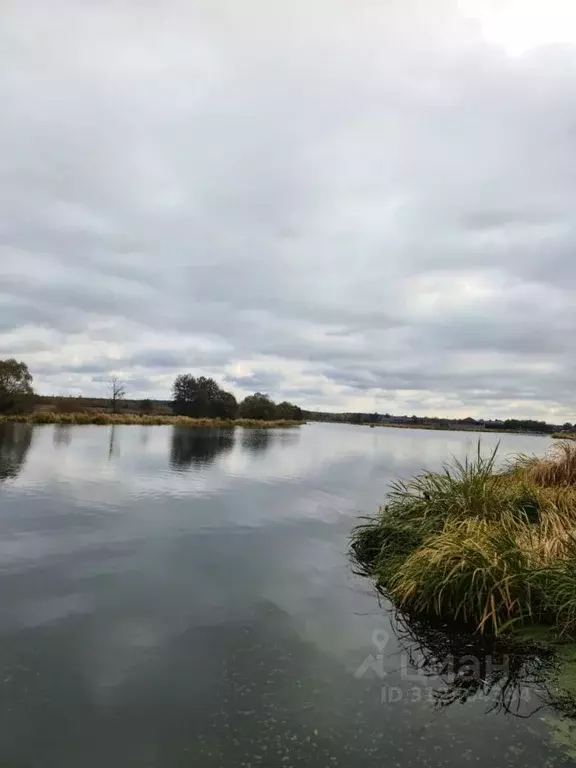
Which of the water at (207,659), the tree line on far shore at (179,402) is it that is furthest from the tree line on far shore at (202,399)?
the water at (207,659)

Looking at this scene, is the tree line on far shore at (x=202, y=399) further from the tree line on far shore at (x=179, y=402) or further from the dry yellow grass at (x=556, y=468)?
the dry yellow grass at (x=556, y=468)

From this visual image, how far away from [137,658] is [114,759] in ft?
6.22

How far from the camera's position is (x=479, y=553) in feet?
24.3

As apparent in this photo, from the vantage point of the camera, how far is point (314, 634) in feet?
23.3

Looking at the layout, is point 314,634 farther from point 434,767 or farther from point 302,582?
point 434,767

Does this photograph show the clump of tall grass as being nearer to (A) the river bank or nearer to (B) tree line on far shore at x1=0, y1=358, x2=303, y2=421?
(A) the river bank

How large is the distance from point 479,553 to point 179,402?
87849mm

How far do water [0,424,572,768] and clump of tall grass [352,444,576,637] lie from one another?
769 mm

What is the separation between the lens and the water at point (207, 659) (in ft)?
14.8

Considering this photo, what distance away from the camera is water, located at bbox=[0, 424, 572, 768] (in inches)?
177

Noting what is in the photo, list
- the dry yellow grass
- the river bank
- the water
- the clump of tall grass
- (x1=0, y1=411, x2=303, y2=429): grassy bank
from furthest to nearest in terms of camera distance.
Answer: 1. (x1=0, y1=411, x2=303, y2=429): grassy bank
2. the dry yellow grass
3. the clump of tall grass
4. the river bank
5. the water

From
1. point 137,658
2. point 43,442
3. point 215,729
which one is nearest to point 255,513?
point 137,658

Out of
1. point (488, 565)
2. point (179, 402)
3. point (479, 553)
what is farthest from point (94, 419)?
point (488, 565)

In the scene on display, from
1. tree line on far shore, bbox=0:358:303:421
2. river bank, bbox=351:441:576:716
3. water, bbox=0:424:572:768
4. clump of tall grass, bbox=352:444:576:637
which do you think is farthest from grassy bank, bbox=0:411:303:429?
river bank, bbox=351:441:576:716
